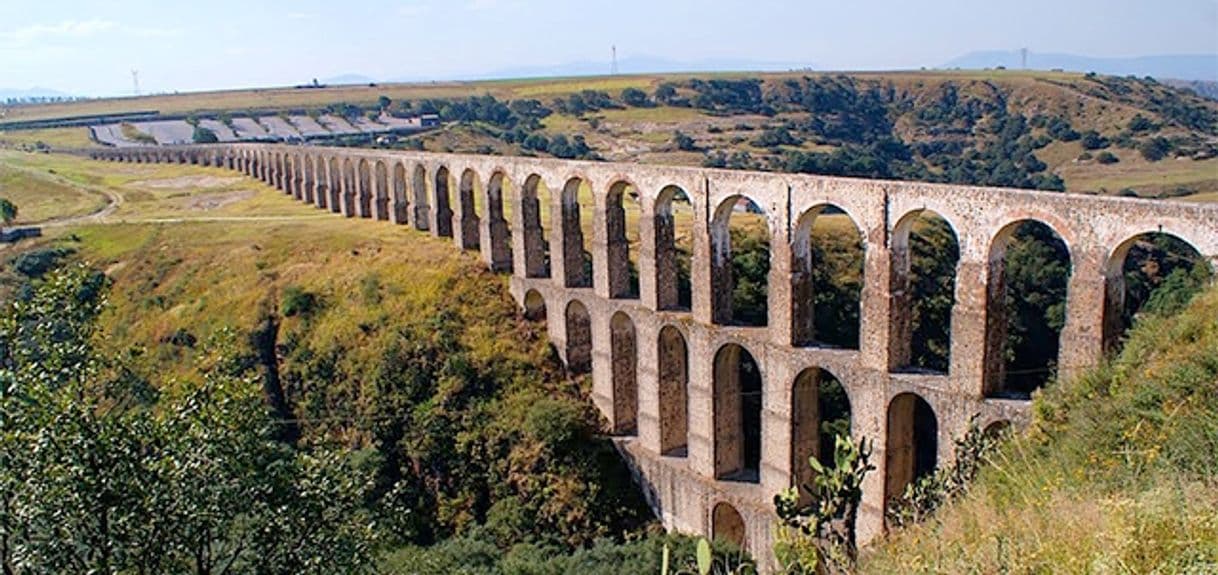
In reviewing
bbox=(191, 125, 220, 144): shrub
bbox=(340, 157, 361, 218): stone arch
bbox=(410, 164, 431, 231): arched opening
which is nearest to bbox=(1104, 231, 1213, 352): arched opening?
bbox=(410, 164, 431, 231): arched opening

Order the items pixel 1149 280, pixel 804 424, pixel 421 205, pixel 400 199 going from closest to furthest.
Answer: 1. pixel 804 424
2. pixel 1149 280
3. pixel 421 205
4. pixel 400 199

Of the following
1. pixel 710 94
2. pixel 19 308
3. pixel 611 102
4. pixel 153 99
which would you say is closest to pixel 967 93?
pixel 710 94

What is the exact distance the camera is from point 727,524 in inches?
1166

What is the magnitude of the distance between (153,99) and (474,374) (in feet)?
559

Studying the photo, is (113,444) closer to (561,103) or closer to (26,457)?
(26,457)

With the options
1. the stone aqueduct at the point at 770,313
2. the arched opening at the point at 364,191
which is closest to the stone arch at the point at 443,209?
the stone aqueduct at the point at 770,313

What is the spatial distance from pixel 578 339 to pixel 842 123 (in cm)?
9265

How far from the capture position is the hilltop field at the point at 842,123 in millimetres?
88125

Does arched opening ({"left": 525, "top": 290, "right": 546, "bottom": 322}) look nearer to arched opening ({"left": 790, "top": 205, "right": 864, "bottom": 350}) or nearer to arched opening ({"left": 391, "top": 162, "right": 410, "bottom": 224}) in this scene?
arched opening ({"left": 790, "top": 205, "right": 864, "bottom": 350})

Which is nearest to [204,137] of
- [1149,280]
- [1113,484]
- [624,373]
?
[624,373]

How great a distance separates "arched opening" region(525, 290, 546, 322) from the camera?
39.7m

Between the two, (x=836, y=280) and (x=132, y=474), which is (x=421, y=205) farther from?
(x=132, y=474)

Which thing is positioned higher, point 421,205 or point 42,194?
point 421,205

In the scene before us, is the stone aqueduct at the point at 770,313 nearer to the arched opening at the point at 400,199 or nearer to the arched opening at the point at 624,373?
the arched opening at the point at 624,373
